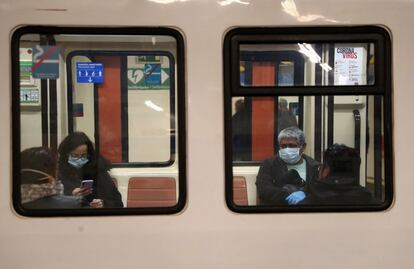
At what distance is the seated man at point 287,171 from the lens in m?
2.99

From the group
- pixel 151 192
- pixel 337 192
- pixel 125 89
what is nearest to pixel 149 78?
pixel 125 89

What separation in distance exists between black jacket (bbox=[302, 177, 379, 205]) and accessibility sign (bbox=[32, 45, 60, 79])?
1.61 metres

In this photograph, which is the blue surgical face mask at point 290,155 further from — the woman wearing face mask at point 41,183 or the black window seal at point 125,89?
the woman wearing face mask at point 41,183

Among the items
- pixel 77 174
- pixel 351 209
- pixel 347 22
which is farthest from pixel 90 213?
pixel 347 22

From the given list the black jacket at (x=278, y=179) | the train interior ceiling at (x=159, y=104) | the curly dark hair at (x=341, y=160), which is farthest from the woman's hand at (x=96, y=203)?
the curly dark hair at (x=341, y=160)

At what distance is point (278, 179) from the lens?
2992 millimetres

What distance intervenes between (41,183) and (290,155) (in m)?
1.43

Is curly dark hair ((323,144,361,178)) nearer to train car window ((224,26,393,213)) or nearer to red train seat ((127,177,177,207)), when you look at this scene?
train car window ((224,26,393,213))

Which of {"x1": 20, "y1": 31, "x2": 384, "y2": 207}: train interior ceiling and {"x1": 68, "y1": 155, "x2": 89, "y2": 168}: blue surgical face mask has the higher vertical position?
{"x1": 20, "y1": 31, "x2": 384, "y2": 207}: train interior ceiling

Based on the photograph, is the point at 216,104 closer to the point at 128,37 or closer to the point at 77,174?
the point at 128,37

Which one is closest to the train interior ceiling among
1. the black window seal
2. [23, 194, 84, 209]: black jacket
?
the black window seal

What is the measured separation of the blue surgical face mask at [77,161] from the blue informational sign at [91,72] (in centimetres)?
45

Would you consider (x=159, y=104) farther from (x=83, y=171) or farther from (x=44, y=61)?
(x=44, y=61)

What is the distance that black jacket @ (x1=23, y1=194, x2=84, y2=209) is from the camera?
9.52ft
